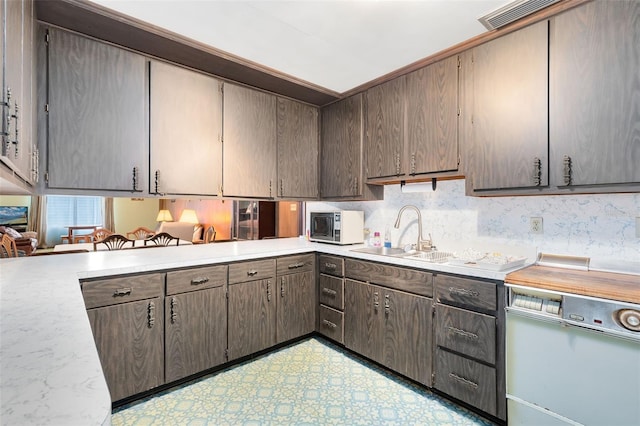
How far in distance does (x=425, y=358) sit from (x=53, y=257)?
9.00ft

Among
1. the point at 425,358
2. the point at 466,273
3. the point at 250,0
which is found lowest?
the point at 425,358

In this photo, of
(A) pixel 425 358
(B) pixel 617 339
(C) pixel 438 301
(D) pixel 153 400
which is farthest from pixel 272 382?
(B) pixel 617 339

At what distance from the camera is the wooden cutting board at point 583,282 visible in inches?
55.7

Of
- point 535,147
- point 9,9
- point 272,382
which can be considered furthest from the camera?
point 272,382

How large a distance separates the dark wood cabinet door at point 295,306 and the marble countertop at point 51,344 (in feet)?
3.56

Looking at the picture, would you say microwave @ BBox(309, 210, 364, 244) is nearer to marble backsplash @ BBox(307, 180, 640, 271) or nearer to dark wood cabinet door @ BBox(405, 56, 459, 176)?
marble backsplash @ BBox(307, 180, 640, 271)

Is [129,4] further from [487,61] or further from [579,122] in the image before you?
[579,122]

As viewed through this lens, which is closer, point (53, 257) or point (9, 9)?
point (9, 9)

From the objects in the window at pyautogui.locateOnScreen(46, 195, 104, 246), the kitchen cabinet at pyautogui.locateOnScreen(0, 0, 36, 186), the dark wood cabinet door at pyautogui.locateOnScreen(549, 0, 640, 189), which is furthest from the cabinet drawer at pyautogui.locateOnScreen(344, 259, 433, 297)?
the window at pyautogui.locateOnScreen(46, 195, 104, 246)

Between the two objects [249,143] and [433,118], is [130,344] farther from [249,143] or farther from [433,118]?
[433,118]

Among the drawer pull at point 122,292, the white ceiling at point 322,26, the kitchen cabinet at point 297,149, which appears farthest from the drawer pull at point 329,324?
the white ceiling at point 322,26

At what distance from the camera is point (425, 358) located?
2.12 m

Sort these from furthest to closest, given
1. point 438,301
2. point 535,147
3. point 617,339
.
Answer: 1. point 438,301
2. point 535,147
3. point 617,339

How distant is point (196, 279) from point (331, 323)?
126cm
